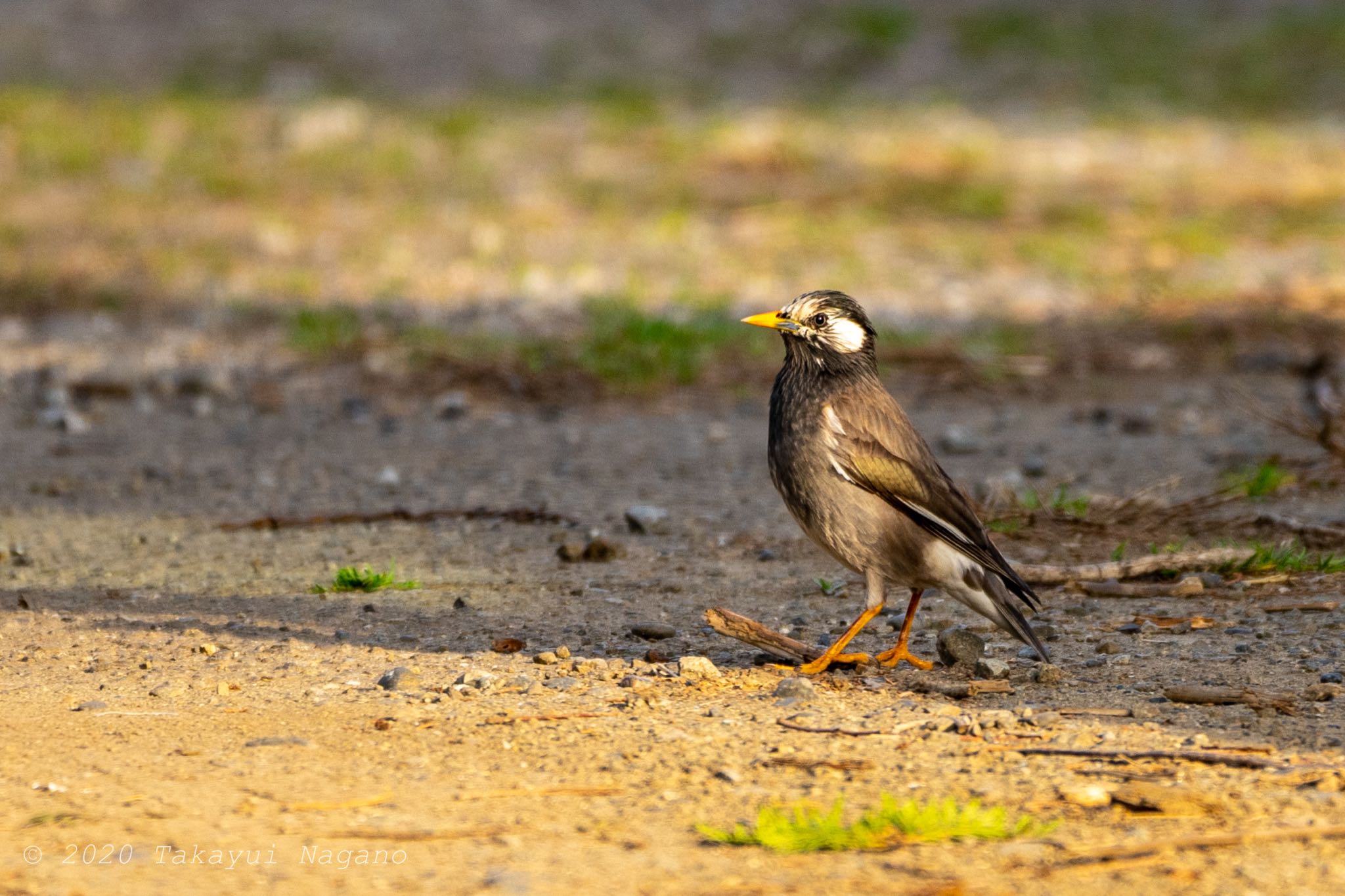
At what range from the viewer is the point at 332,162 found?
14891 mm

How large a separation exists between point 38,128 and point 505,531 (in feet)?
32.8

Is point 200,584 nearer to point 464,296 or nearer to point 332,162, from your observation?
point 464,296

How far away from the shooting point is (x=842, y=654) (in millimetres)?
5438

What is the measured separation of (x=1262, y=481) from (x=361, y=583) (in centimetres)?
391

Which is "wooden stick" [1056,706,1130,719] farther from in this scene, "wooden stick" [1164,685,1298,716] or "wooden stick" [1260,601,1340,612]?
"wooden stick" [1260,601,1340,612]

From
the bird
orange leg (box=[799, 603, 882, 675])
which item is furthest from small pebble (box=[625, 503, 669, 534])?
orange leg (box=[799, 603, 882, 675])

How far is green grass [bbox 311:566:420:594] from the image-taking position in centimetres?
626

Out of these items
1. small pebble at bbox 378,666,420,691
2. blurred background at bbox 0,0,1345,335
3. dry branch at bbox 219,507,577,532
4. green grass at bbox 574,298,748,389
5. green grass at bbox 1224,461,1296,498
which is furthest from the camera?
blurred background at bbox 0,0,1345,335

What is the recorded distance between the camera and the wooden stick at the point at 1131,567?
20.2 feet

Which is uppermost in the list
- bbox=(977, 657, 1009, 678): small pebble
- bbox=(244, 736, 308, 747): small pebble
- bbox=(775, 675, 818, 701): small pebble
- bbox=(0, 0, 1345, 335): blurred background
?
bbox=(0, 0, 1345, 335): blurred background

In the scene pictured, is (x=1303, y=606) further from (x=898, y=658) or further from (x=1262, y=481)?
(x=1262, y=481)

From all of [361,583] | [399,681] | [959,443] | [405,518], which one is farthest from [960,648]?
[959,443]

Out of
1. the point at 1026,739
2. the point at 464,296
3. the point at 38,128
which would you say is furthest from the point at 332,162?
the point at 1026,739

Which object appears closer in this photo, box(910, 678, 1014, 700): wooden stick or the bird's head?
box(910, 678, 1014, 700): wooden stick
